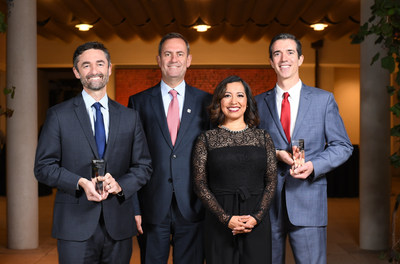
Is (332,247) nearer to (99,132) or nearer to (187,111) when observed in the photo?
(187,111)

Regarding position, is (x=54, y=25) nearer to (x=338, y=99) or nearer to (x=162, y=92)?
(x=162, y=92)

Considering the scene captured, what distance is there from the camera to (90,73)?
98.7 inches

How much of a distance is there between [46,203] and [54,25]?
3231 mm

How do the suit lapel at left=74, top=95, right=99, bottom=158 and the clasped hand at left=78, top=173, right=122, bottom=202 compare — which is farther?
the suit lapel at left=74, top=95, right=99, bottom=158

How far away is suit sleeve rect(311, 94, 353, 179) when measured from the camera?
280cm

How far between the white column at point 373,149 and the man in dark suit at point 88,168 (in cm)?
356

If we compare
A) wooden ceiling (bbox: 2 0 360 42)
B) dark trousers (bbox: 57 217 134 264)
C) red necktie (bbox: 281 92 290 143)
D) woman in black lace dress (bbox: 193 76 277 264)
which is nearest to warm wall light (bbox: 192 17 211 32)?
wooden ceiling (bbox: 2 0 360 42)

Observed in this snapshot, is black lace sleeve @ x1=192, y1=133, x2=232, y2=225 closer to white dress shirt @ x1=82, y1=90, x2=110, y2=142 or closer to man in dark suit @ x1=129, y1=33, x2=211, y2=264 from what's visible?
man in dark suit @ x1=129, y1=33, x2=211, y2=264

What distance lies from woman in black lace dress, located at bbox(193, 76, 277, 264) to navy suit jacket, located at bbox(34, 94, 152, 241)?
1.45 feet

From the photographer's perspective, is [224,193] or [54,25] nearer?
[224,193]

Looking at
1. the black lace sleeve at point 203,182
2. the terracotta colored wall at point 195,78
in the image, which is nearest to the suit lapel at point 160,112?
A: the black lace sleeve at point 203,182

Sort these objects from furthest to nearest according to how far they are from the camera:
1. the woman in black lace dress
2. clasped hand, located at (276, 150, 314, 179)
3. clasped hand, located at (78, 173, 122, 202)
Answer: the woman in black lace dress → clasped hand, located at (276, 150, 314, 179) → clasped hand, located at (78, 173, 122, 202)

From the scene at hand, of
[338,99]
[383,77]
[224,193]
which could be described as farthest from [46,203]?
[338,99]

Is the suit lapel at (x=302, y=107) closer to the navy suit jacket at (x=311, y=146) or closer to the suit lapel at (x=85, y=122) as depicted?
the navy suit jacket at (x=311, y=146)
